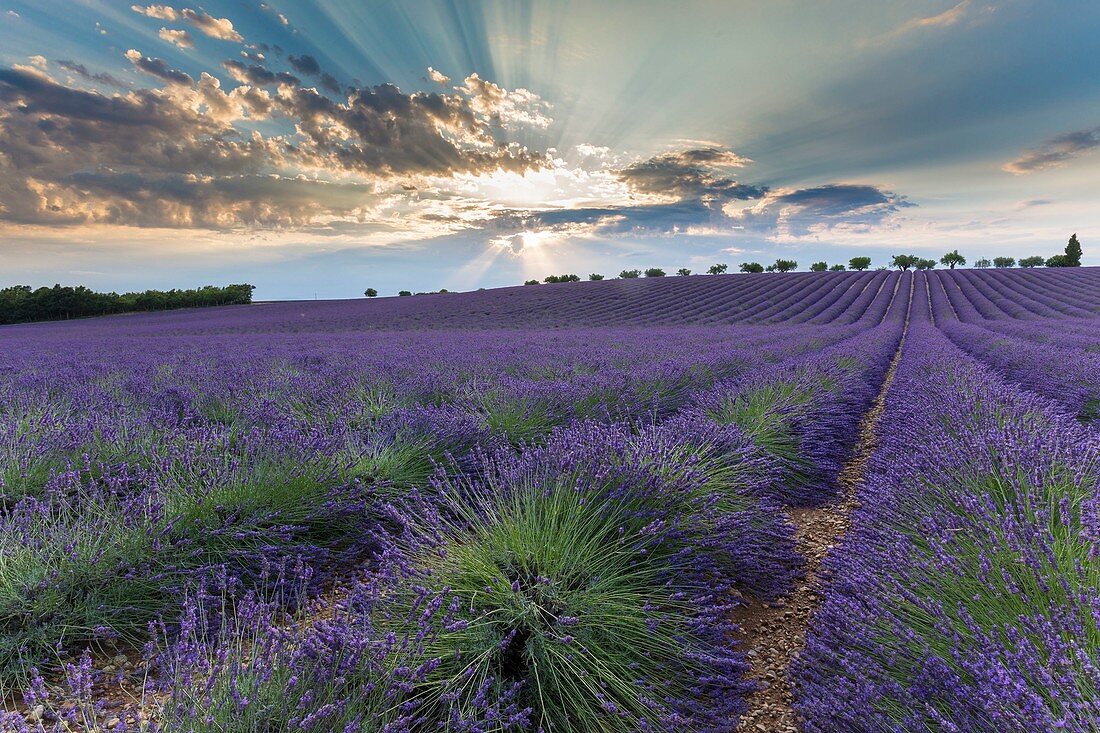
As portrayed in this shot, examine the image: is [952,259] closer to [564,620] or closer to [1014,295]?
[1014,295]

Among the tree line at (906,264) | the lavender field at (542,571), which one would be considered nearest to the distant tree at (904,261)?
the tree line at (906,264)

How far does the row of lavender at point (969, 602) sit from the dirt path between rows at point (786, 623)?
0.40 ft

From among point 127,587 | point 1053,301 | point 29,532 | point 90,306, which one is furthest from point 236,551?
point 90,306

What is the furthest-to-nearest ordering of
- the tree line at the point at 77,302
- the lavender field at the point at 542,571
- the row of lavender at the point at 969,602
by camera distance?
the tree line at the point at 77,302
the lavender field at the point at 542,571
the row of lavender at the point at 969,602

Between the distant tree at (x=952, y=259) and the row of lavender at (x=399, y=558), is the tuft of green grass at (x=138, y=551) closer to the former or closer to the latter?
the row of lavender at (x=399, y=558)

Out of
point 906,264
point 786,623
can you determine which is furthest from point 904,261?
point 786,623

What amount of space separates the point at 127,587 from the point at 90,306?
162ft

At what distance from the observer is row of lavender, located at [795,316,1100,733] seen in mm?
1219

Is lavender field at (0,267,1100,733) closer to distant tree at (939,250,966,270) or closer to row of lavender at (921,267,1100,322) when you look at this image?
row of lavender at (921,267,1100,322)

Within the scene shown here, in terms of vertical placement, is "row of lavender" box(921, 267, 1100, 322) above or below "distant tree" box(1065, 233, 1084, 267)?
below

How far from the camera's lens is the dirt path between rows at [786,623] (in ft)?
5.92

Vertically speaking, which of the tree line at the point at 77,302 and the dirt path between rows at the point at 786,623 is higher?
the tree line at the point at 77,302

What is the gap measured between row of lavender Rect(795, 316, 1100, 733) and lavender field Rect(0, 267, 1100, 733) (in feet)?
0.05

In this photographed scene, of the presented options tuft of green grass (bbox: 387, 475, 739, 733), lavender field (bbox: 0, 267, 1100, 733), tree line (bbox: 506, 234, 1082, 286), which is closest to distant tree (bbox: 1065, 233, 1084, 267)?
tree line (bbox: 506, 234, 1082, 286)
